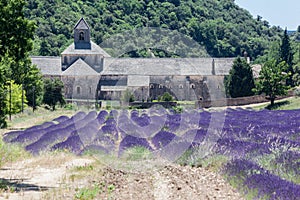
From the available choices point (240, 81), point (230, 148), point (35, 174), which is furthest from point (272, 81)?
point (35, 174)

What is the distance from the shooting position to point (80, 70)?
7662 cm

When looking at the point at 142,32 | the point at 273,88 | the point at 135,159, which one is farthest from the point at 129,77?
the point at 135,159

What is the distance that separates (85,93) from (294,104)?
3064 cm

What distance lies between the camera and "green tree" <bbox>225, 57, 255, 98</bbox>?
62188 millimetres

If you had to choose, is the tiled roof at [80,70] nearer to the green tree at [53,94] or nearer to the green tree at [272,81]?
the green tree at [53,94]

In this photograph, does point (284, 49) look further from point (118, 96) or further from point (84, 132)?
point (84, 132)

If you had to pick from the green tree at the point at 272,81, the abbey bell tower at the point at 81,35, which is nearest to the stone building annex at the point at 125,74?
the abbey bell tower at the point at 81,35

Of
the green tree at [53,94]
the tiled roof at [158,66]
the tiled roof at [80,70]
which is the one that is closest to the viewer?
the green tree at [53,94]

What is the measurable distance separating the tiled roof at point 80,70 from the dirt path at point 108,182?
199ft

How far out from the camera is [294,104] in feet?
170

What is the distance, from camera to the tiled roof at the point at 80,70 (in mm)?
75250

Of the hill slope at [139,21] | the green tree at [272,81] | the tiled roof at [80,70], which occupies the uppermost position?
the hill slope at [139,21]

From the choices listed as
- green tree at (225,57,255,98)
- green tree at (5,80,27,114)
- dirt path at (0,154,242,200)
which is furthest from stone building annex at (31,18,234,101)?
dirt path at (0,154,242,200)

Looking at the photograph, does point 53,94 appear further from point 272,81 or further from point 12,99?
point 272,81
